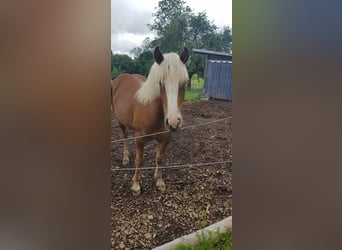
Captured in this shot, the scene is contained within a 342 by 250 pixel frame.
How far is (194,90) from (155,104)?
0.65ft

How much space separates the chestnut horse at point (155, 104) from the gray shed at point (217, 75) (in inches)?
4.1

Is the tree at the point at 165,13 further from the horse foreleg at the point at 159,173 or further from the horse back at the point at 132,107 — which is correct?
the horse foreleg at the point at 159,173

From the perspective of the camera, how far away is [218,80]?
1.73 metres

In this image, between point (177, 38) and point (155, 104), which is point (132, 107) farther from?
point (177, 38)

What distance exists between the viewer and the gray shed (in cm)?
170

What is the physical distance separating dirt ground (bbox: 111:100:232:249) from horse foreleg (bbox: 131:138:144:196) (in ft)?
0.06

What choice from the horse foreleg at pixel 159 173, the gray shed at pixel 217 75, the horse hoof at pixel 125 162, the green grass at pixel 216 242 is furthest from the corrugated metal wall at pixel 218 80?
the green grass at pixel 216 242

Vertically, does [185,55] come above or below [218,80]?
above

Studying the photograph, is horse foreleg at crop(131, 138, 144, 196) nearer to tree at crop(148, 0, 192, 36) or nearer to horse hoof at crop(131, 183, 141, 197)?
horse hoof at crop(131, 183, 141, 197)

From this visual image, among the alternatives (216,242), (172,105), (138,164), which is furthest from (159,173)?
(216,242)
